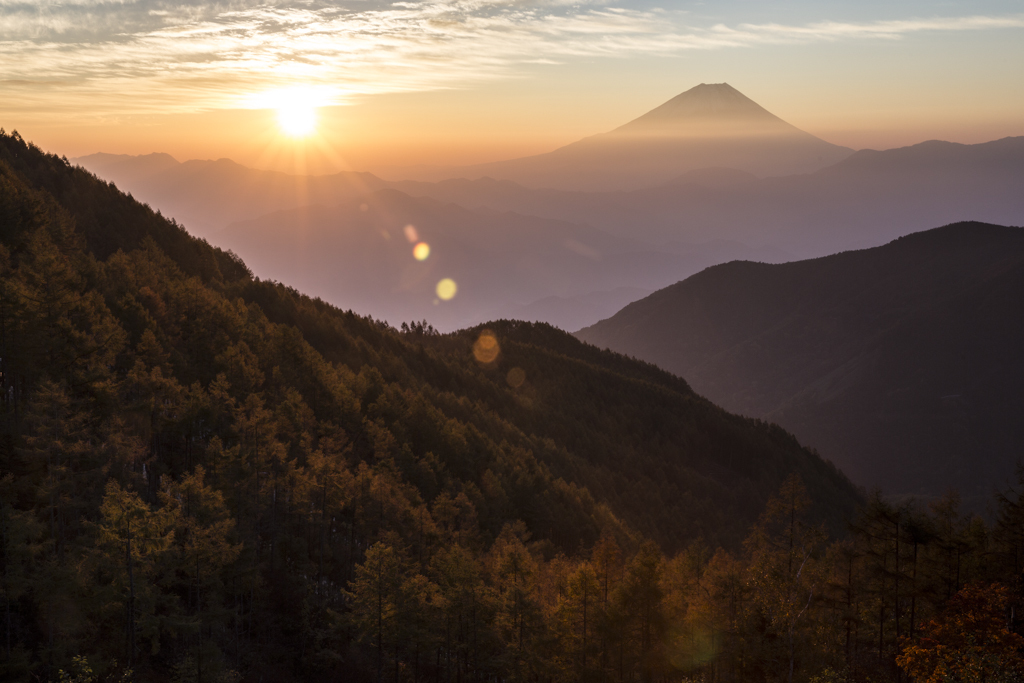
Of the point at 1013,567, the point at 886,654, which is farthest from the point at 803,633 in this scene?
the point at 1013,567

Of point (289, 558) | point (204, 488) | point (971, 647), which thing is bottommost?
point (289, 558)

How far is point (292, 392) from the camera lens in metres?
79.0

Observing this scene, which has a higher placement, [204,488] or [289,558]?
[204,488]

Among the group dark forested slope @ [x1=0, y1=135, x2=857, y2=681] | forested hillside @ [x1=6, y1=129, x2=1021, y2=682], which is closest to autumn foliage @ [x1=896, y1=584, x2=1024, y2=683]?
forested hillside @ [x1=6, y1=129, x2=1021, y2=682]

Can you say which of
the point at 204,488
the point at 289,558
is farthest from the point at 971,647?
the point at 289,558

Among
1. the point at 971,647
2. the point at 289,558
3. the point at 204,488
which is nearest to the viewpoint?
the point at 971,647

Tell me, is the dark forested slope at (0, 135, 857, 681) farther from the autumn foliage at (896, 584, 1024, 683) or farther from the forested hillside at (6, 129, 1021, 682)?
the autumn foliage at (896, 584, 1024, 683)

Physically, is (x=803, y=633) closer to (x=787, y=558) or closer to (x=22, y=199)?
(x=787, y=558)

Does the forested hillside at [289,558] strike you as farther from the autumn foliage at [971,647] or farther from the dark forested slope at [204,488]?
the autumn foliage at [971,647]

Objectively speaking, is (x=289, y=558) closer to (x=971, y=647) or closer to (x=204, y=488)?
(x=204, y=488)

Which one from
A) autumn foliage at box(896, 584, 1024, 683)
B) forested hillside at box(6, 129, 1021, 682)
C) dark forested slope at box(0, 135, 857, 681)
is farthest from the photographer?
forested hillside at box(6, 129, 1021, 682)

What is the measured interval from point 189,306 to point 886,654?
268ft

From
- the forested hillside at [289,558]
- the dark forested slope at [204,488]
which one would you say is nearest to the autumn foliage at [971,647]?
the forested hillside at [289,558]

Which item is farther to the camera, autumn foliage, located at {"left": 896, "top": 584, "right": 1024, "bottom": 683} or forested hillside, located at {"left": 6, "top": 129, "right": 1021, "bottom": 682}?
forested hillside, located at {"left": 6, "top": 129, "right": 1021, "bottom": 682}
